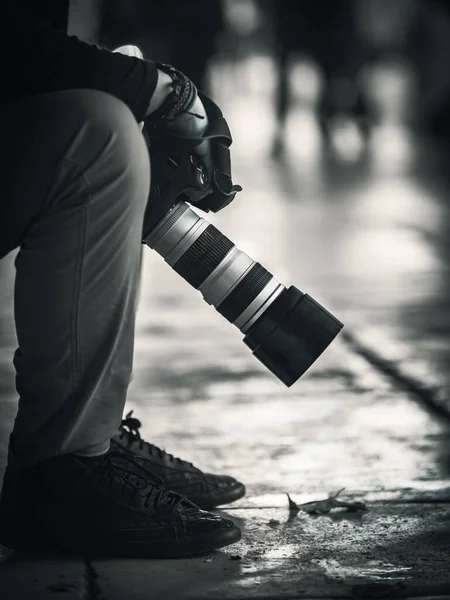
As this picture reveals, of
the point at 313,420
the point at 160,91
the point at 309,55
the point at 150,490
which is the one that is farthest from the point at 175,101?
the point at 309,55

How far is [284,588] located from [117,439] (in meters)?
0.72

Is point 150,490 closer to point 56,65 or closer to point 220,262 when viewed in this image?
point 220,262

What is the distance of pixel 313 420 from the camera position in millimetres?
3455

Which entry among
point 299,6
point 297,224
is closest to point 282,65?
point 299,6

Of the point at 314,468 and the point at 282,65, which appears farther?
the point at 282,65

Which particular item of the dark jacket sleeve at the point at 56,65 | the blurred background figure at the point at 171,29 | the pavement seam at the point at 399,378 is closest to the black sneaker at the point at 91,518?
the dark jacket sleeve at the point at 56,65

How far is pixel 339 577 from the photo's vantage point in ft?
7.25

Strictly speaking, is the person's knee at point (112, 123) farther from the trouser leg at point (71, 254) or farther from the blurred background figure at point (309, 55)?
the blurred background figure at point (309, 55)

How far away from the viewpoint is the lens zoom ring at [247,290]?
8.20 feet

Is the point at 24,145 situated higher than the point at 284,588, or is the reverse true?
the point at 24,145

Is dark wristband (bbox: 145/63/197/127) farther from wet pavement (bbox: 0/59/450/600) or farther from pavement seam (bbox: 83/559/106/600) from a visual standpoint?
pavement seam (bbox: 83/559/106/600)

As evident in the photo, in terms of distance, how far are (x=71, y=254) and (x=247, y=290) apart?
1.35 feet

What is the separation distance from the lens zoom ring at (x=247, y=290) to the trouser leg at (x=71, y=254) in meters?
0.24

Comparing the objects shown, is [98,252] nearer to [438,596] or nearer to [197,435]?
[438,596]
